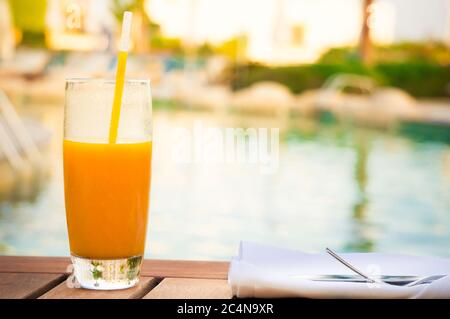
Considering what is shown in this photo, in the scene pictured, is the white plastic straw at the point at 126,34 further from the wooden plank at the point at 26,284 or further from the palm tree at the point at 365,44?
Result: the palm tree at the point at 365,44

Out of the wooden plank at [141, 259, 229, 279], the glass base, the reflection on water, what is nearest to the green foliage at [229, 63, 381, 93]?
the reflection on water

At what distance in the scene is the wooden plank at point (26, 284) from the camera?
884 millimetres

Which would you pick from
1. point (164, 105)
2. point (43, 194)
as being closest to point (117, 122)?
point (43, 194)

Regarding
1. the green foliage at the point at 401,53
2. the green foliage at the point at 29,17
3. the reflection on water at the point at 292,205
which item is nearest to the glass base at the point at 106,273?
the reflection on water at the point at 292,205

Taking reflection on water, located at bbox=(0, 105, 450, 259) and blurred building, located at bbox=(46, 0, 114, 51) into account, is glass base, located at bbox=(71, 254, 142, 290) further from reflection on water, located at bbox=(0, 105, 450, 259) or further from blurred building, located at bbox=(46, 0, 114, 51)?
blurred building, located at bbox=(46, 0, 114, 51)

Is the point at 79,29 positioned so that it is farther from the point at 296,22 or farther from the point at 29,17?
the point at 296,22

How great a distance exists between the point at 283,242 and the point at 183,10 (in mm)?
16591

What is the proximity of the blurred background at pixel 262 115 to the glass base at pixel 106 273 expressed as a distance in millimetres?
3222

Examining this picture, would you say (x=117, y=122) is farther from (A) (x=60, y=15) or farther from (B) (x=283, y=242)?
(A) (x=60, y=15)

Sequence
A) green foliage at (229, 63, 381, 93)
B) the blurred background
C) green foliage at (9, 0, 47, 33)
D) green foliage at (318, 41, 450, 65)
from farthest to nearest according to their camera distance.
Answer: green foliage at (318, 41, 450, 65), green foliage at (9, 0, 47, 33), green foliage at (229, 63, 381, 93), the blurred background

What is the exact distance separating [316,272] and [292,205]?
15.8 ft

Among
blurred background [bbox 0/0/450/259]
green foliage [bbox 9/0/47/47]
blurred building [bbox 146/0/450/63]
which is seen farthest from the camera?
blurred building [bbox 146/0/450/63]

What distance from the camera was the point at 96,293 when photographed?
2.98ft

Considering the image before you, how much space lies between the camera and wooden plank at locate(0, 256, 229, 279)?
988 mm
